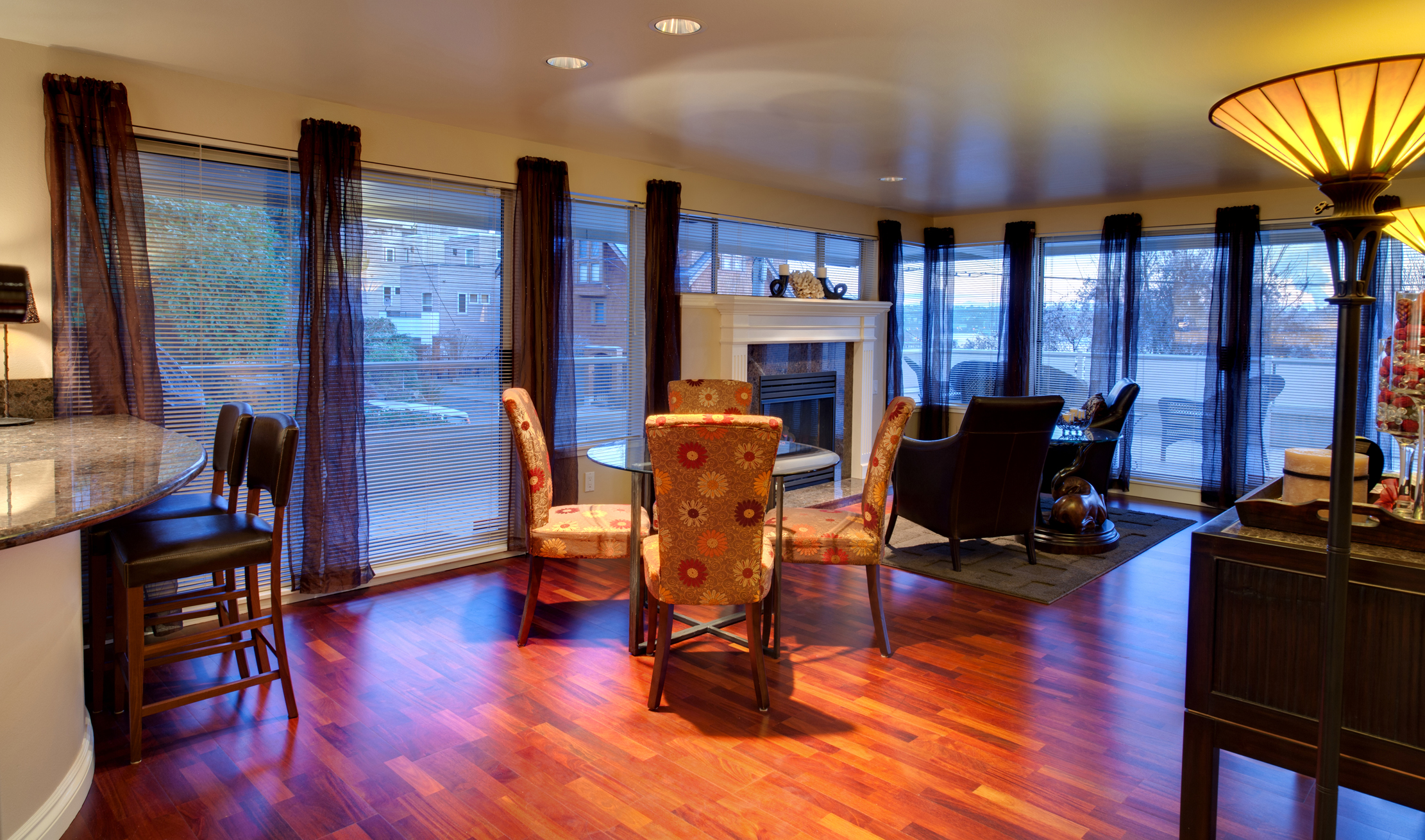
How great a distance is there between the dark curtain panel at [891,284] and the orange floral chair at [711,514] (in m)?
4.83

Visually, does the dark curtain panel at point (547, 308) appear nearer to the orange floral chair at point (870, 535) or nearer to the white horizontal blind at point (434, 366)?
the white horizontal blind at point (434, 366)

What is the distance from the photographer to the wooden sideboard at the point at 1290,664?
1.60 meters

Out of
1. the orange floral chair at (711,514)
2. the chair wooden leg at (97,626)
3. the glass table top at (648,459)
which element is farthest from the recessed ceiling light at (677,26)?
the chair wooden leg at (97,626)

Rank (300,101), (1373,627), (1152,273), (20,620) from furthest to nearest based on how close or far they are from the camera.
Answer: (1152,273) < (300,101) < (20,620) < (1373,627)

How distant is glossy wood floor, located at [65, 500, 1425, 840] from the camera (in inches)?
88.4

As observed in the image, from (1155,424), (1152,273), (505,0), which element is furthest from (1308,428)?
(505,0)

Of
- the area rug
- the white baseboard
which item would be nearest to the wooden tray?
the area rug

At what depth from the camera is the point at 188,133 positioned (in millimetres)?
3582

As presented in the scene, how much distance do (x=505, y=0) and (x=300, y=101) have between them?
5.67 ft

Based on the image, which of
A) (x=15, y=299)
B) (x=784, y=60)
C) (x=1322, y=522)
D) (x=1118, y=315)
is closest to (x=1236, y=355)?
(x=1118, y=315)

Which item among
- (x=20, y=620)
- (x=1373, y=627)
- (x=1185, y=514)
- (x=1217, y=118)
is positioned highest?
(x=1217, y=118)

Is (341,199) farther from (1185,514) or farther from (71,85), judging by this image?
(1185,514)

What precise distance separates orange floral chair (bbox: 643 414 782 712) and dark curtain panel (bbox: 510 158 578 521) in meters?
2.10

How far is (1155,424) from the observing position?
6.87 meters
